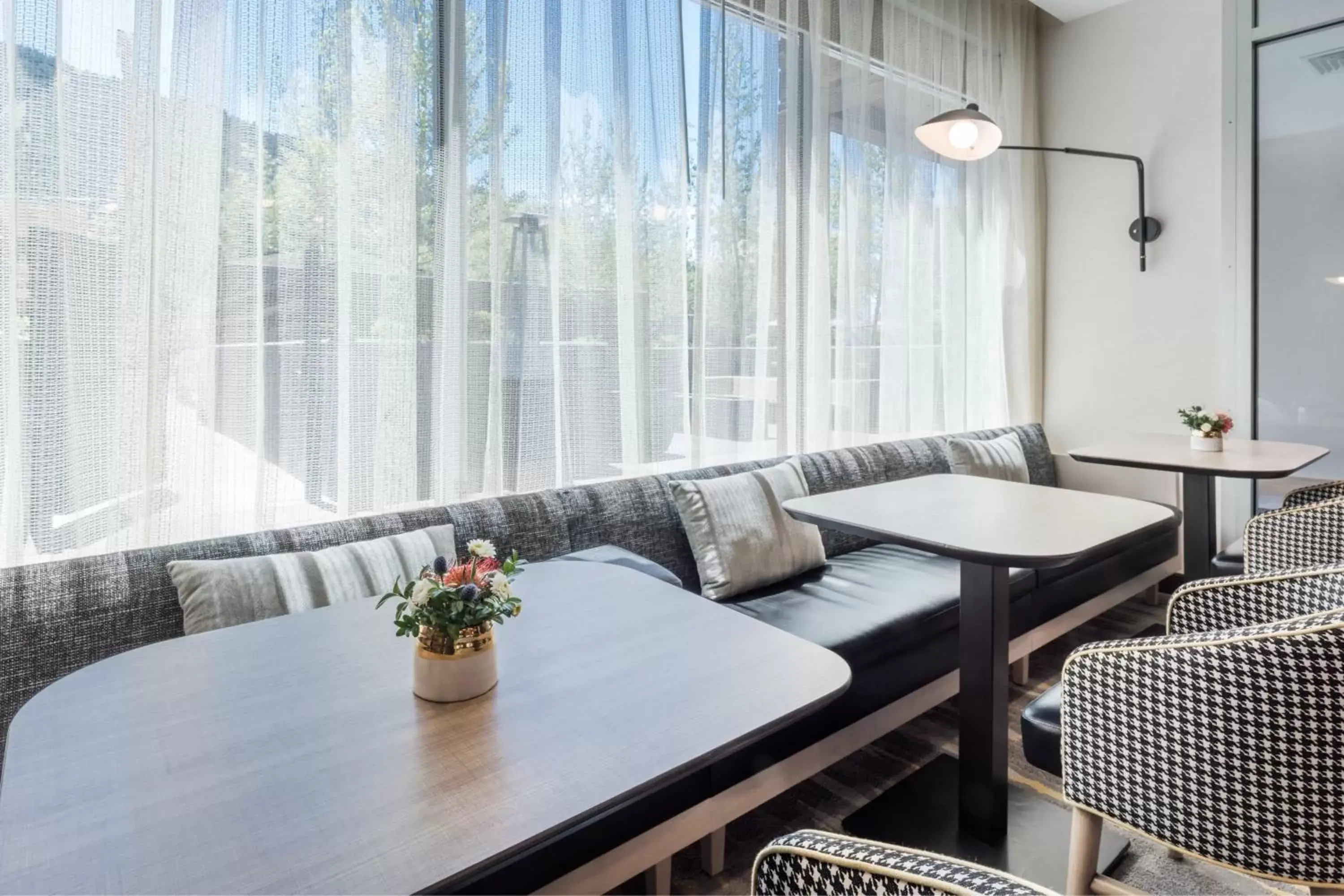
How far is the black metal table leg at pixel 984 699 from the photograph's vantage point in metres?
1.62

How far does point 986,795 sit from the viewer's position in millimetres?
1639

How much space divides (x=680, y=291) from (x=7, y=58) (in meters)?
1.68

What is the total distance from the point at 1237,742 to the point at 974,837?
79 cm

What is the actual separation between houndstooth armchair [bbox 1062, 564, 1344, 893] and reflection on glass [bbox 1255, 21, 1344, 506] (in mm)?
2826

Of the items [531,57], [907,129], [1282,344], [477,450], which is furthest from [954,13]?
[477,450]

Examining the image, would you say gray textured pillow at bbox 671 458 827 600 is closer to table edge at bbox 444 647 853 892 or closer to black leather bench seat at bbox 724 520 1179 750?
black leather bench seat at bbox 724 520 1179 750

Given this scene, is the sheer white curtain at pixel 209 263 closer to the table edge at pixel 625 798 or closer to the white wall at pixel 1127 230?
the table edge at pixel 625 798

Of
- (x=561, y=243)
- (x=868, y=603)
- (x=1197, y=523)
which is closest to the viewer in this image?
(x=868, y=603)

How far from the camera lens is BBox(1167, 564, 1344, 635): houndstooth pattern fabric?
1.34 m

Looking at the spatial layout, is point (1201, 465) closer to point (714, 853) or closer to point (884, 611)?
point (884, 611)

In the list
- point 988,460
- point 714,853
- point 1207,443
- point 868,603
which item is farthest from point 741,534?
point 1207,443

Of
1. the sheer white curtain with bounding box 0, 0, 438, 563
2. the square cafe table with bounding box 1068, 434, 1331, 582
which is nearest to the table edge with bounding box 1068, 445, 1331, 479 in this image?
the square cafe table with bounding box 1068, 434, 1331, 582

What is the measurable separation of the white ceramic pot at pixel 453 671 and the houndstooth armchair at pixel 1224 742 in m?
0.95

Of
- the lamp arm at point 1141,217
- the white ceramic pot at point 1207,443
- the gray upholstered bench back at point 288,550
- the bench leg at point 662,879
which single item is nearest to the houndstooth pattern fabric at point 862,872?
the bench leg at point 662,879
